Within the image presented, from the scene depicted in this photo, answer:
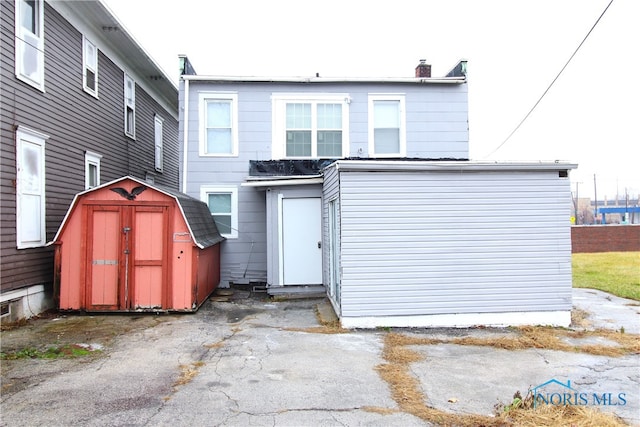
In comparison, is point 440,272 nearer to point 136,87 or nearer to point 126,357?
point 126,357

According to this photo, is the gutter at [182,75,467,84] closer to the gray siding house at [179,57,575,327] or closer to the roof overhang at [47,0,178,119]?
the gray siding house at [179,57,575,327]

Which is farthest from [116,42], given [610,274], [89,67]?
[610,274]

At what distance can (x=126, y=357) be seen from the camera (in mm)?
5895

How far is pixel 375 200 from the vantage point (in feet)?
24.9

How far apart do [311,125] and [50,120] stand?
636cm

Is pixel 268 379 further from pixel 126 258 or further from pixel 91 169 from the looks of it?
pixel 91 169

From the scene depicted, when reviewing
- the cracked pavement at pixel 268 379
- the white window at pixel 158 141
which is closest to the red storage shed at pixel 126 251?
the cracked pavement at pixel 268 379

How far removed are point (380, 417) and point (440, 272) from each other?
401 centimetres

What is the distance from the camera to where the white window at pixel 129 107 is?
1334 cm

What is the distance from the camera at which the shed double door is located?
8.33 metres

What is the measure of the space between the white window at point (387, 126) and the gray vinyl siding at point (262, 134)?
0.17 meters

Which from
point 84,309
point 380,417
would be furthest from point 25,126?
point 380,417

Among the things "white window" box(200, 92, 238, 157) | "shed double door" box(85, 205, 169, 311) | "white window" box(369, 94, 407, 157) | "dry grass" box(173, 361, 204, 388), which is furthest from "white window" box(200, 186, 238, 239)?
"dry grass" box(173, 361, 204, 388)

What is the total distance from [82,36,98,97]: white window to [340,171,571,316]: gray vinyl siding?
24.8ft
